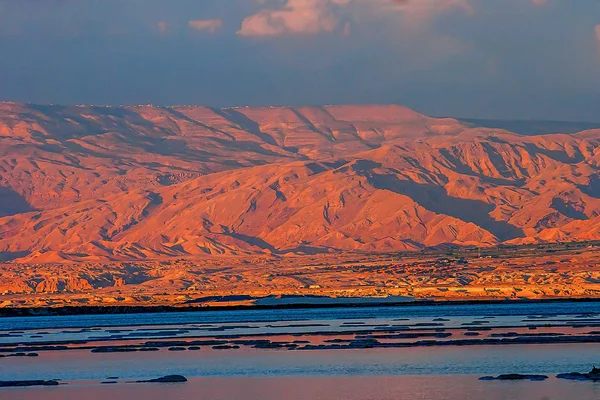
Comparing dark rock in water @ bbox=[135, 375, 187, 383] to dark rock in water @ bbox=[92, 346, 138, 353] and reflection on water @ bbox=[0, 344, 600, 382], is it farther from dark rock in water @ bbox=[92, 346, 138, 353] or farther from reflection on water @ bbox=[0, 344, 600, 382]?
dark rock in water @ bbox=[92, 346, 138, 353]

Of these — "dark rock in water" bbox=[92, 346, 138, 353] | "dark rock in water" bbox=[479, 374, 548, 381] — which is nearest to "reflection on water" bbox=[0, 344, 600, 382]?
"dark rock in water" bbox=[479, 374, 548, 381]

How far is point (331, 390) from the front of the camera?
50188 mm

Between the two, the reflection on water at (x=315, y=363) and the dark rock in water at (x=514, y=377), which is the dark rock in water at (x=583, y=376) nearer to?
the dark rock in water at (x=514, y=377)

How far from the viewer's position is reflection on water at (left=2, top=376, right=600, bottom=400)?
46531mm

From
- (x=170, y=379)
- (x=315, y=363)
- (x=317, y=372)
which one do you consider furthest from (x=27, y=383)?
(x=315, y=363)

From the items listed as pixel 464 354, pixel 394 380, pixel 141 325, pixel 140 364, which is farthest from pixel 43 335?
pixel 394 380

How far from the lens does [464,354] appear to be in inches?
2532

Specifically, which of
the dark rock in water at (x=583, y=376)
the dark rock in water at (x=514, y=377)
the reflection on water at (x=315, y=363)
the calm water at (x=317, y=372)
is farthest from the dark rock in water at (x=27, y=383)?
the dark rock in water at (x=583, y=376)

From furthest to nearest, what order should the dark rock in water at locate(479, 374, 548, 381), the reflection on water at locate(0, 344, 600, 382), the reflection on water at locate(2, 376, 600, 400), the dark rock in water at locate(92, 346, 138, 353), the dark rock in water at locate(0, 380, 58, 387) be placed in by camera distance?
1. the dark rock in water at locate(92, 346, 138, 353)
2. the reflection on water at locate(0, 344, 600, 382)
3. the dark rock in water at locate(0, 380, 58, 387)
4. the dark rock in water at locate(479, 374, 548, 381)
5. the reflection on water at locate(2, 376, 600, 400)

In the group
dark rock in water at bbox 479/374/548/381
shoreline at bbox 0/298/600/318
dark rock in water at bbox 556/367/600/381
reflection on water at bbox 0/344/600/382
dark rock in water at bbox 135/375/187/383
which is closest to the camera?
dark rock in water at bbox 556/367/600/381

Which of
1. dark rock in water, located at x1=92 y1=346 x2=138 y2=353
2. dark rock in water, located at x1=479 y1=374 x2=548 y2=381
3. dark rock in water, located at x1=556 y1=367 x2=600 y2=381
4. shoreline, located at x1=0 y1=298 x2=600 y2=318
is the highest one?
dark rock in water, located at x1=556 y1=367 x2=600 y2=381

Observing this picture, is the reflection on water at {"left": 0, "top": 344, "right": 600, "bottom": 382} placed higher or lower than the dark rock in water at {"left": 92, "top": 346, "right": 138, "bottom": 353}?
higher

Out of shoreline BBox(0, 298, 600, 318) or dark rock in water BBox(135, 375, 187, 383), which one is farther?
shoreline BBox(0, 298, 600, 318)

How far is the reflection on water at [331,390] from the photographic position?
46531mm
